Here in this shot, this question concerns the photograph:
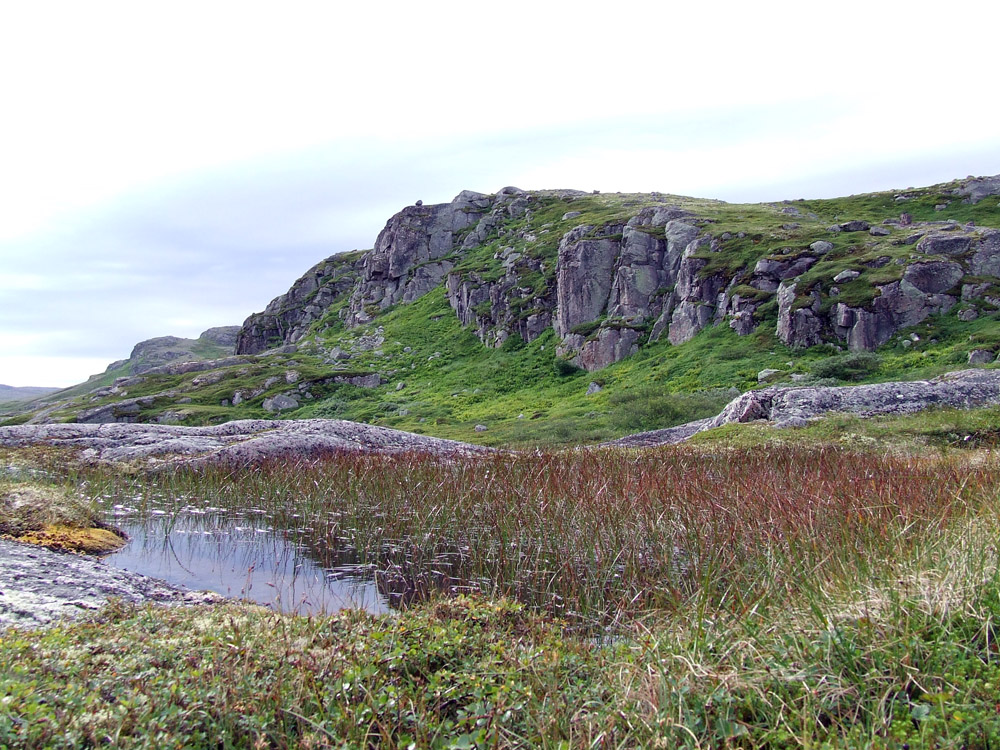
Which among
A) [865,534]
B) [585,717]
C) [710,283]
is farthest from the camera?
[710,283]

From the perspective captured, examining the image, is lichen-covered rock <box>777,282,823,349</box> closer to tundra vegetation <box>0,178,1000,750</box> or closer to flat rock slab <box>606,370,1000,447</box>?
flat rock slab <box>606,370,1000,447</box>

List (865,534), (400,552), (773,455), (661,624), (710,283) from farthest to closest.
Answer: (710,283)
(773,455)
(400,552)
(865,534)
(661,624)

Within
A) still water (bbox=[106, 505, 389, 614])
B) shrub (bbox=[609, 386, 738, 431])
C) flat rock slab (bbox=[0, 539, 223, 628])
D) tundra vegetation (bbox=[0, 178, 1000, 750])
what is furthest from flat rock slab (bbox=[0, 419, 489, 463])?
shrub (bbox=[609, 386, 738, 431])

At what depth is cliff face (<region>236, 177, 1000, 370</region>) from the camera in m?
44.4

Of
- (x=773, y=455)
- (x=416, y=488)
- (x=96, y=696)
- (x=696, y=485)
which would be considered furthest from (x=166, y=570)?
(x=773, y=455)

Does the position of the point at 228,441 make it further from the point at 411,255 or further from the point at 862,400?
the point at 411,255

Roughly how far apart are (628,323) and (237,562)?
53634 millimetres

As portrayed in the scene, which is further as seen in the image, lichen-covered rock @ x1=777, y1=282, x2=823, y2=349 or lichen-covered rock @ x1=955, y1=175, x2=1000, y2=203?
lichen-covered rock @ x1=955, y1=175, x2=1000, y2=203

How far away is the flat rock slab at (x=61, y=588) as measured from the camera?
6.46 metres

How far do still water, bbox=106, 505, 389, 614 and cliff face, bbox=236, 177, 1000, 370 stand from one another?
43453 mm

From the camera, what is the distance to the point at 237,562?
387 inches

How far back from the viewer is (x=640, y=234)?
2640 inches

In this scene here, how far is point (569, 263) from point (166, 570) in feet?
207

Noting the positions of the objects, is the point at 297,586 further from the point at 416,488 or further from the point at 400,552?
the point at 416,488
